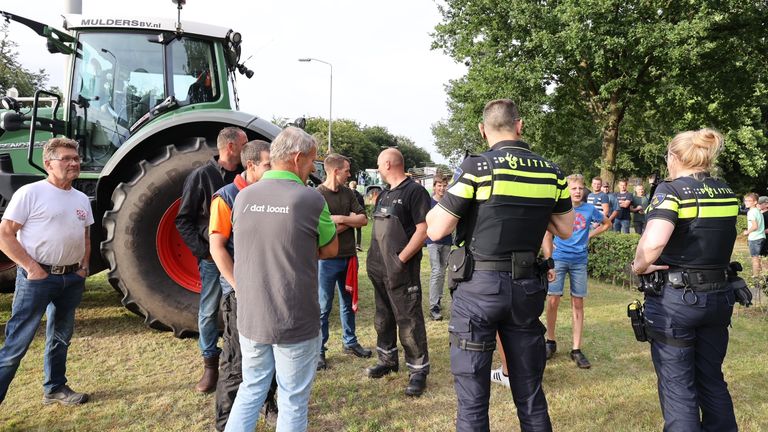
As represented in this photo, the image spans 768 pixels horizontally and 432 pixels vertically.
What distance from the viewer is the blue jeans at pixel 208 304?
317cm

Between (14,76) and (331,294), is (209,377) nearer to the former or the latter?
(331,294)

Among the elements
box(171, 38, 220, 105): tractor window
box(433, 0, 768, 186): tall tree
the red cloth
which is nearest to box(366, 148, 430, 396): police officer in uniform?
the red cloth

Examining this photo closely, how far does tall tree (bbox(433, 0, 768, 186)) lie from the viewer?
1148 centimetres

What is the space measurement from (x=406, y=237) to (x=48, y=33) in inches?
137

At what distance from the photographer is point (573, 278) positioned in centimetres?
393

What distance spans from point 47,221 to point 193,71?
2175 millimetres

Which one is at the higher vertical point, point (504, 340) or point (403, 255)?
point (403, 255)

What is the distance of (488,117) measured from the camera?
7.84ft

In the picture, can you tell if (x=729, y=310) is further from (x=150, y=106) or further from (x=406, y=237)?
(x=150, y=106)

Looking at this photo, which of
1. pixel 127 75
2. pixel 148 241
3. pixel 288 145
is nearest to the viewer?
pixel 288 145

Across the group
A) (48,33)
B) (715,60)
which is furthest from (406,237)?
(715,60)

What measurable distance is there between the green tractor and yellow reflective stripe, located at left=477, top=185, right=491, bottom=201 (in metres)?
2.40

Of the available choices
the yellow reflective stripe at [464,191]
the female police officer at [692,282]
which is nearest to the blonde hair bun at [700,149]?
the female police officer at [692,282]

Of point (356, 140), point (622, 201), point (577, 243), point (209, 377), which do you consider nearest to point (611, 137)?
point (622, 201)
